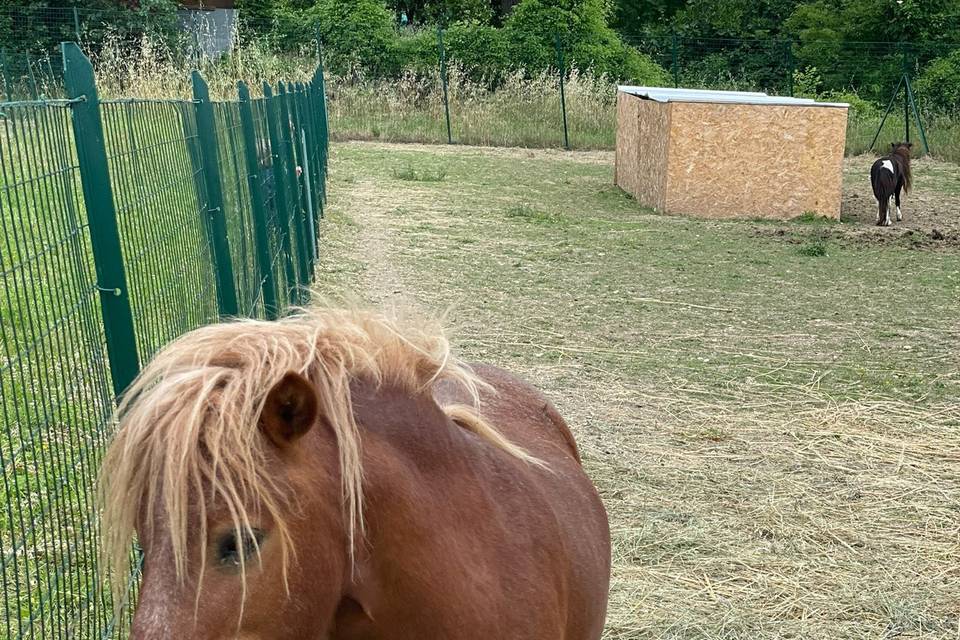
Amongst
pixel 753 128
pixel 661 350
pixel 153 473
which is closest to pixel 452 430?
pixel 153 473

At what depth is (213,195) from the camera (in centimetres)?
406

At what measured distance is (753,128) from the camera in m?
12.9

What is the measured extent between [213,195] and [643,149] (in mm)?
10927

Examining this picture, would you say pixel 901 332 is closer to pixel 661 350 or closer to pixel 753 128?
pixel 661 350

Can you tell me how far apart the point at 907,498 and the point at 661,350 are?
7.92 ft

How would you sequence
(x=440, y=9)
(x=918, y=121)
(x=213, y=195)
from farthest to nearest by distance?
(x=440, y=9)
(x=918, y=121)
(x=213, y=195)

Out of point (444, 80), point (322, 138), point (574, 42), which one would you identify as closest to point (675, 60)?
point (574, 42)

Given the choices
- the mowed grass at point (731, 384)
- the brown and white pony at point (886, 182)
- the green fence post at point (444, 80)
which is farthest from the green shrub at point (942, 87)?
the mowed grass at point (731, 384)

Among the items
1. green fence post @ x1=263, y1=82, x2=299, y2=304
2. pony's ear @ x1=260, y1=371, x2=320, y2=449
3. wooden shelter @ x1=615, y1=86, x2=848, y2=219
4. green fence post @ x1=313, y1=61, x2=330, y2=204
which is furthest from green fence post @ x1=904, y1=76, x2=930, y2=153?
pony's ear @ x1=260, y1=371, x2=320, y2=449

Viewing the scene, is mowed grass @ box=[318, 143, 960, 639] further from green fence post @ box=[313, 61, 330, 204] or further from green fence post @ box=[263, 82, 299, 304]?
green fence post @ box=[263, 82, 299, 304]

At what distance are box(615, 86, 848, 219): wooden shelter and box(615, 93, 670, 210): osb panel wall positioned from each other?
66 millimetres

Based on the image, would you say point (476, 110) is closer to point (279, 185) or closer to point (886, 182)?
point (886, 182)

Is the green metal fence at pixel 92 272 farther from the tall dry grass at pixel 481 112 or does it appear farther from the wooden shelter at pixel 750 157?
the tall dry grass at pixel 481 112

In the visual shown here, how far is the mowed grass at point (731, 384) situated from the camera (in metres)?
4.07
